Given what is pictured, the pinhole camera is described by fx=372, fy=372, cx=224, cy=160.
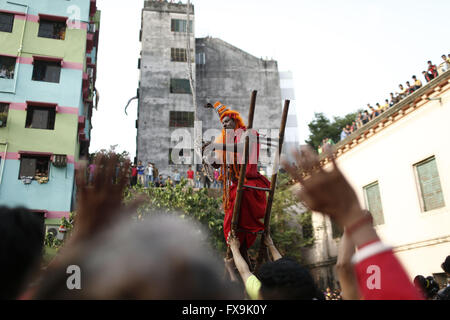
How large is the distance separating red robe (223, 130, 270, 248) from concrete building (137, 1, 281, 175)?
21.0 meters

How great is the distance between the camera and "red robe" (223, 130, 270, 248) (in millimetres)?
4027

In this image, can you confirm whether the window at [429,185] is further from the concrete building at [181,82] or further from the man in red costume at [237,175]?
the concrete building at [181,82]

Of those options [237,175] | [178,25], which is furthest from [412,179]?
[178,25]

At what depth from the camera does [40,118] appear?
18.6 metres

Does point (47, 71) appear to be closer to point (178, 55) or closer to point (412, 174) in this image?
point (178, 55)

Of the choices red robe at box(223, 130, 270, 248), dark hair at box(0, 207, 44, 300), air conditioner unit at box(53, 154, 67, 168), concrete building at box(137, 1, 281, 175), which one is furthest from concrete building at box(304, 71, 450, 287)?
concrete building at box(137, 1, 281, 175)

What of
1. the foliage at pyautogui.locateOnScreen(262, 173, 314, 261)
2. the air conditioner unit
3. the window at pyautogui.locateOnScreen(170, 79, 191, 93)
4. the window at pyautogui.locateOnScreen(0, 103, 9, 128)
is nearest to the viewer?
the window at pyautogui.locateOnScreen(0, 103, 9, 128)

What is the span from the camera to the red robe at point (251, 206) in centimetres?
403

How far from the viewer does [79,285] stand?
1206 millimetres

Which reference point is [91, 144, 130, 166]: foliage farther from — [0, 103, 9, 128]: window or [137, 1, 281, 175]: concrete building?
[137, 1, 281, 175]: concrete building

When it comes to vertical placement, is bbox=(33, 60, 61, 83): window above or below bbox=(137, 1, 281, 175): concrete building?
below

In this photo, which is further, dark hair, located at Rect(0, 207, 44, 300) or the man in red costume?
the man in red costume

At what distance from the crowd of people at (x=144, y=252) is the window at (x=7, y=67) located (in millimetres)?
19997

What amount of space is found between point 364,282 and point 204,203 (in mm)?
12888
